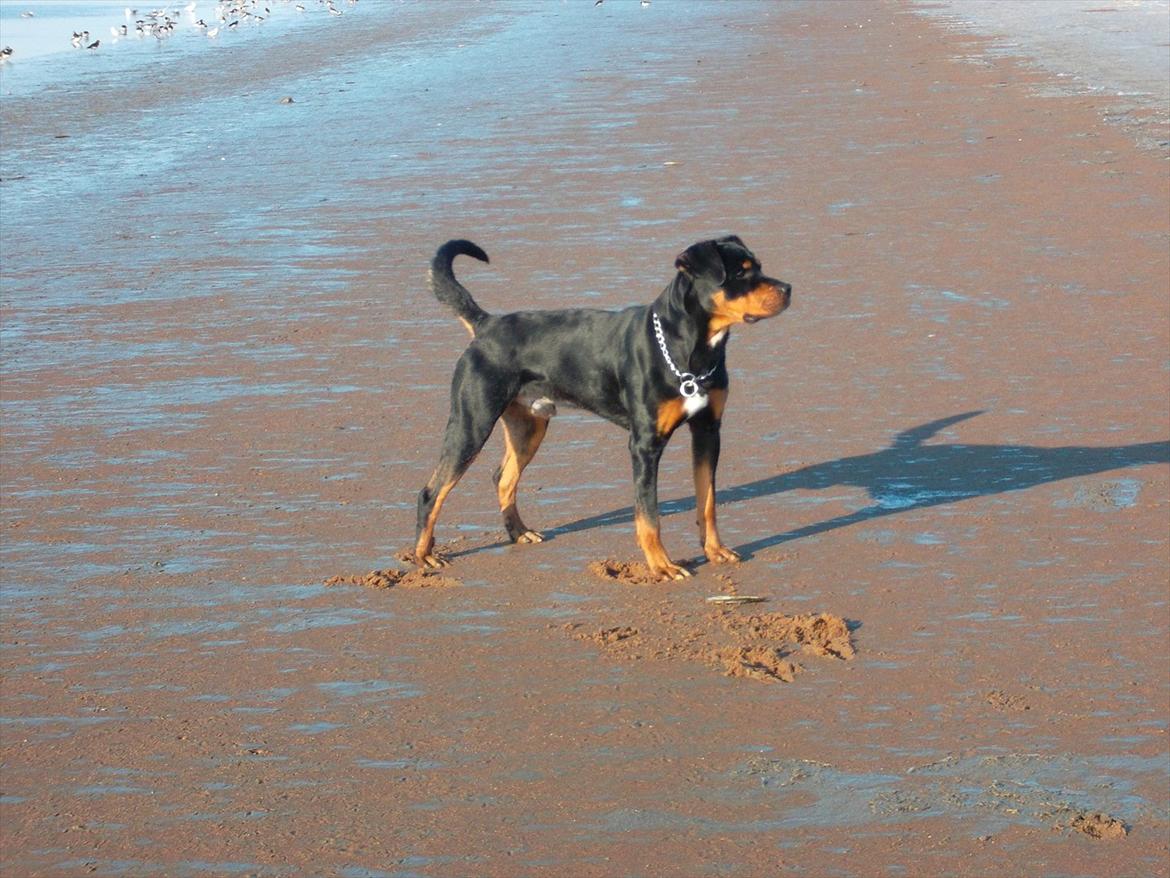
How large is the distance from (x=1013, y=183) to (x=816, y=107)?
5967 millimetres

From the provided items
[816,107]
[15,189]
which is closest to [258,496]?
[15,189]

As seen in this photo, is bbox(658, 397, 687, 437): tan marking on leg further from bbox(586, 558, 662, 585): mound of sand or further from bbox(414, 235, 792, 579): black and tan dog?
bbox(586, 558, 662, 585): mound of sand

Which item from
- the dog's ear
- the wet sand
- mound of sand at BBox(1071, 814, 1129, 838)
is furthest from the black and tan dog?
mound of sand at BBox(1071, 814, 1129, 838)

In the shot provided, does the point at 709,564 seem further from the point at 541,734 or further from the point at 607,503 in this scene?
the point at 541,734

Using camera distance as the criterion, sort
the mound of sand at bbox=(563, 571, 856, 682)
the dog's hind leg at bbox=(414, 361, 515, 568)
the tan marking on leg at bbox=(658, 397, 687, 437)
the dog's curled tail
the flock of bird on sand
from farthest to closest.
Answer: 1. the flock of bird on sand
2. the dog's curled tail
3. the dog's hind leg at bbox=(414, 361, 515, 568)
4. the tan marking on leg at bbox=(658, 397, 687, 437)
5. the mound of sand at bbox=(563, 571, 856, 682)

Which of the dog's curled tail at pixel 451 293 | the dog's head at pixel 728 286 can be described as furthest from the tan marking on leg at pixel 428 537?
the dog's head at pixel 728 286

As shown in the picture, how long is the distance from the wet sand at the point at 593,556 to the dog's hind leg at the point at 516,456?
11 cm

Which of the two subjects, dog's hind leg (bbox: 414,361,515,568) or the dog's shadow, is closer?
dog's hind leg (bbox: 414,361,515,568)

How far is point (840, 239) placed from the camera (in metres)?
12.2

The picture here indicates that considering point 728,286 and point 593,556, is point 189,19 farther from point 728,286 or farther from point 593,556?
point 728,286

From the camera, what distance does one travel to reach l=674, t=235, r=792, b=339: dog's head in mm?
5977

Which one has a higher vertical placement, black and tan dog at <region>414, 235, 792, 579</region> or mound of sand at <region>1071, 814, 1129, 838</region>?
black and tan dog at <region>414, 235, 792, 579</region>

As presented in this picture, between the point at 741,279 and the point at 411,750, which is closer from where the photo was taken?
the point at 411,750

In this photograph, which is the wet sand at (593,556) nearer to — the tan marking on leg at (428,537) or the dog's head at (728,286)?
the tan marking on leg at (428,537)
